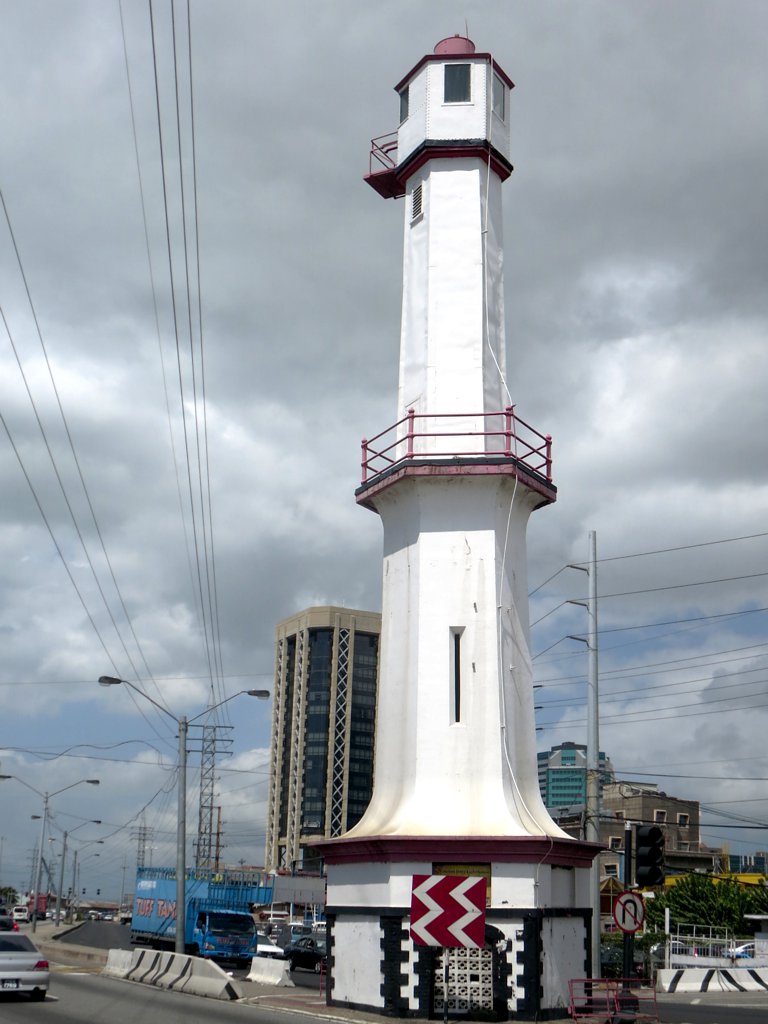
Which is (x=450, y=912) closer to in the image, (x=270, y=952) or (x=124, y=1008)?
(x=124, y=1008)

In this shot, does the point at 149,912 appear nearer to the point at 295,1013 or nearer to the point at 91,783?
the point at 91,783

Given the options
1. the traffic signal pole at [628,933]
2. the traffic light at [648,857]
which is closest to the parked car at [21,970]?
the traffic signal pole at [628,933]

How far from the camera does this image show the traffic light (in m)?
18.5

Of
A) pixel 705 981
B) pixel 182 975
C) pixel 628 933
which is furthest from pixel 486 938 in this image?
pixel 705 981

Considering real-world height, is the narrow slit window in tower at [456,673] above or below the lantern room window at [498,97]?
below

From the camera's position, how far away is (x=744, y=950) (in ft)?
177

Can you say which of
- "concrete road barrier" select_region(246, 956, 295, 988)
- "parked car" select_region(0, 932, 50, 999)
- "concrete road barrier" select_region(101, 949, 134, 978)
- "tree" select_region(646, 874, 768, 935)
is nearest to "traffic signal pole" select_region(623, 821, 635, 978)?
"parked car" select_region(0, 932, 50, 999)

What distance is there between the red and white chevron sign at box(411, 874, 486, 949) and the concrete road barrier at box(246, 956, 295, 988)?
15914mm

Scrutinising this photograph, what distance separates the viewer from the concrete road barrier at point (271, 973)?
31.6 metres

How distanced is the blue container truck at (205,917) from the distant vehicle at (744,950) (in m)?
21.0

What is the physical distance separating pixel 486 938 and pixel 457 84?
2075cm

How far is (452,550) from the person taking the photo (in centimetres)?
2634

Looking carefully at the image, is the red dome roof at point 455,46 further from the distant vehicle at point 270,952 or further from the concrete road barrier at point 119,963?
the distant vehicle at point 270,952

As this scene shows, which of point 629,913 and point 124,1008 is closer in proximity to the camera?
point 629,913
